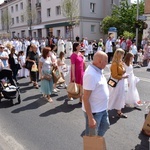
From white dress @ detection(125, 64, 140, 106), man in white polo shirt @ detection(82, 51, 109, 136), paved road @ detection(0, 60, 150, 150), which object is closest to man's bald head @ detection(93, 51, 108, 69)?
man in white polo shirt @ detection(82, 51, 109, 136)

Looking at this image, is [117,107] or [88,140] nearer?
[88,140]

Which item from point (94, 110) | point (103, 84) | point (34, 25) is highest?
point (34, 25)

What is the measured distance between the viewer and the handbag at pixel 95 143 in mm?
3238

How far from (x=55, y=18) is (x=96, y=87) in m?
43.2

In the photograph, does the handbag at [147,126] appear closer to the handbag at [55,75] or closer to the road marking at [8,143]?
the road marking at [8,143]

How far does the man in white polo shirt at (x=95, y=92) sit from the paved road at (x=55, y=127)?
1214mm

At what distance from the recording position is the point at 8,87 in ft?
24.6

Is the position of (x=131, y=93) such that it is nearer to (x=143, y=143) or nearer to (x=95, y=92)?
(x=143, y=143)

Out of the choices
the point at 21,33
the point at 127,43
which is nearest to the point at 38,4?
the point at 21,33

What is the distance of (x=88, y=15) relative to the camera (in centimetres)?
4225

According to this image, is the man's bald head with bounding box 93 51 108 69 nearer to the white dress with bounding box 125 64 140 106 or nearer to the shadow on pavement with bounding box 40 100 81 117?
the shadow on pavement with bounding box 40 100 81 117

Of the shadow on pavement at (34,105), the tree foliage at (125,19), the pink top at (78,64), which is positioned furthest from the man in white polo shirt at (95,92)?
the tree foliage at (125,19)

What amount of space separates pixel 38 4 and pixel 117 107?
4866 centimetres

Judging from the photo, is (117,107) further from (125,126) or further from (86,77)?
(86,77)
